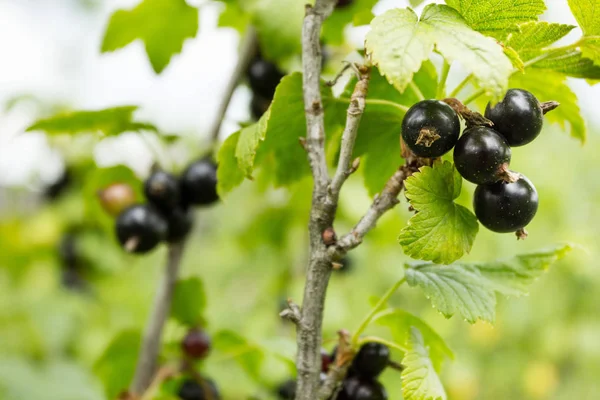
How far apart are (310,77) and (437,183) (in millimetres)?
209

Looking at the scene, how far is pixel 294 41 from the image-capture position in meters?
1.05

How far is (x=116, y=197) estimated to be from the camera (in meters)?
1.42

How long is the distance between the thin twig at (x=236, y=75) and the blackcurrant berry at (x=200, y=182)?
3.0 inches

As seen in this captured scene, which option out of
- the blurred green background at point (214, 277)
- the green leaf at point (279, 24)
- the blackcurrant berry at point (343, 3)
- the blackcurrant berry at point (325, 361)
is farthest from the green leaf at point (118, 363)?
the blackcurrant berry at point (343, 3)

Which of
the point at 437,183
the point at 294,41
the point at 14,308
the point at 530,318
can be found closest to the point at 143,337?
the point at 294,41

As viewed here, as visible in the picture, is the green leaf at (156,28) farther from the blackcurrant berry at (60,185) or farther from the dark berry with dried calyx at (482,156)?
the blackcurrant berry at (60,185)

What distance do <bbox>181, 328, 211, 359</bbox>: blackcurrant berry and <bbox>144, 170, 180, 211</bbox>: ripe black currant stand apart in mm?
260

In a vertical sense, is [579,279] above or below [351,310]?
below

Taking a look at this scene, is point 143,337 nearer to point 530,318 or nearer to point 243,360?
point 243,360

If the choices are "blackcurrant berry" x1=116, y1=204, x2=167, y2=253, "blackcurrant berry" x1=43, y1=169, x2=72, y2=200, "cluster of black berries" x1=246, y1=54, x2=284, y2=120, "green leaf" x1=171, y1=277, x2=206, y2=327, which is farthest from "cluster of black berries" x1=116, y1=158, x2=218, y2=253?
"blackcurrant berry" x1=43, y1=169, x2=72, y2=200

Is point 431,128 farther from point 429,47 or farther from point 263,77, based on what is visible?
point 263,77

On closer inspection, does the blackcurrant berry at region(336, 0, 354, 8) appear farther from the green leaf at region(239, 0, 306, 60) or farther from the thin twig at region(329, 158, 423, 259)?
the thin twig at region(329, 158, 423, 259)

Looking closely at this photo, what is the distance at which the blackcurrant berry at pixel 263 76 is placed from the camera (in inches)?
49.0

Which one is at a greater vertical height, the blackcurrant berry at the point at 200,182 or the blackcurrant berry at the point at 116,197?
the blackcurrant berry at the point at 200,182
